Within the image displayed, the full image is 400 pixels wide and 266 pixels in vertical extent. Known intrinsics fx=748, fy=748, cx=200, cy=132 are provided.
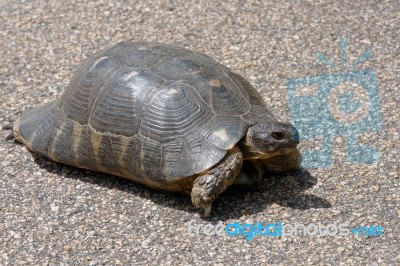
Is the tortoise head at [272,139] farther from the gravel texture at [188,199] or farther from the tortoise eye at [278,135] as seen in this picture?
the gravel texture at [188,199]

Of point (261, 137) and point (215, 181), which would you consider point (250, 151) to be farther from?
point (215, 181)

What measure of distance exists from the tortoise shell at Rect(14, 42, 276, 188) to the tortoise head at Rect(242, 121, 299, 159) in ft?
0.33

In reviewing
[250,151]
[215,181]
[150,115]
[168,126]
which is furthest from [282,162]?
[150,115]

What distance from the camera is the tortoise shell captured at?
5.08m

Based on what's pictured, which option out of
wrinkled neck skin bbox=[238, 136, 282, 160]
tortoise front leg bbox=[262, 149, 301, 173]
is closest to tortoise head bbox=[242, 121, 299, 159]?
wrinkled neck skin bbox=[238, 136, 282, 160]

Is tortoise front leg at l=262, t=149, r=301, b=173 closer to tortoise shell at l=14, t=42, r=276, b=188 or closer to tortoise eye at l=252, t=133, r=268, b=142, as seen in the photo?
tortoise shell at l=14, t=42, r=276, b=188

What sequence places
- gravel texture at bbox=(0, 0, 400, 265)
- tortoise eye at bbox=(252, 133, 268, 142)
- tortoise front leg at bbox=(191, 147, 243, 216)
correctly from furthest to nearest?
tortoise eye at bbox=(252, 133, 268, 142) → tortoise front leg at bbox=(191, 147, 243, 216) → gravel texture at bbox=(0, 0, 400, 265)

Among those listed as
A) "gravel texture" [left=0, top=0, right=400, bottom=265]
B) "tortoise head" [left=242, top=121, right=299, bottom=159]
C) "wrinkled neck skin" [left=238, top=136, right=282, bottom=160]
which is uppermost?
"tortoise head" [left=242, top=121, right=299, bottom=159]

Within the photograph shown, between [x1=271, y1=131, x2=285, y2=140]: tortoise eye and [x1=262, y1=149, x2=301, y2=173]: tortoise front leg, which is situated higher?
[x1=271, y1=131, x2=285, y2=140]: tortoise eye

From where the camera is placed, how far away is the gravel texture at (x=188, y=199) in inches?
190

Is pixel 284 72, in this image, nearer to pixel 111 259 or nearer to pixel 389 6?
pixel 389 6

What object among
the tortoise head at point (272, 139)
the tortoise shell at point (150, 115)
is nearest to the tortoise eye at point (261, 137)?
the tortoise head at point (272, 139)

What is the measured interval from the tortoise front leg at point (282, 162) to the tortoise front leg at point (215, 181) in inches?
18.8

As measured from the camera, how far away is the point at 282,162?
546 centimetres
